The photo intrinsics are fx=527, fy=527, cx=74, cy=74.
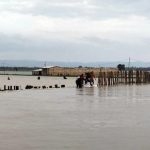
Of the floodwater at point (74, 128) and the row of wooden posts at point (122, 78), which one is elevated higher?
the row of wooden posts at point (122, 78)

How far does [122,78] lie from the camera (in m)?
77.6

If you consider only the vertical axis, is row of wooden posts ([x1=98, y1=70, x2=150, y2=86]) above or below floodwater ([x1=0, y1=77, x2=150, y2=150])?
above

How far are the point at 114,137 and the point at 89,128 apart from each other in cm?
232

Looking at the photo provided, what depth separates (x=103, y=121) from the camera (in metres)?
21.3

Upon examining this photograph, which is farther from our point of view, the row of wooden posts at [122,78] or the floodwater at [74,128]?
the row of wooden posts at [122,78]

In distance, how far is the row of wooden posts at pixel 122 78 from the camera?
224 ft

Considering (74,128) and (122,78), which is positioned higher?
(122,78)

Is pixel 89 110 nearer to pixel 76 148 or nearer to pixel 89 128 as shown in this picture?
pixel 89 128

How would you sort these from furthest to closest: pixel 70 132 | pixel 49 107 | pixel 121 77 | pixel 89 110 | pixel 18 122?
pixel 121 77, pixel 49 107, pixel 89 110, pixel 18 122, pixel 70 132

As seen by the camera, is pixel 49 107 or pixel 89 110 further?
pixel 49 107

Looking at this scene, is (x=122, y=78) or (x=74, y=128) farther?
(x=122, y=78)

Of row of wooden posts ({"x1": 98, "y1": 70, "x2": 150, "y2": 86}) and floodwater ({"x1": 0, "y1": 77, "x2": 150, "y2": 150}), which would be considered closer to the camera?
floodwater ({"x1": 0, "y1": 77, "x2": 150, "y2": 150})

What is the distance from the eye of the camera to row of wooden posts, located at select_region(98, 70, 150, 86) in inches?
2692

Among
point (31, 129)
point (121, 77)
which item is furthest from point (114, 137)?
point (121, 77)
